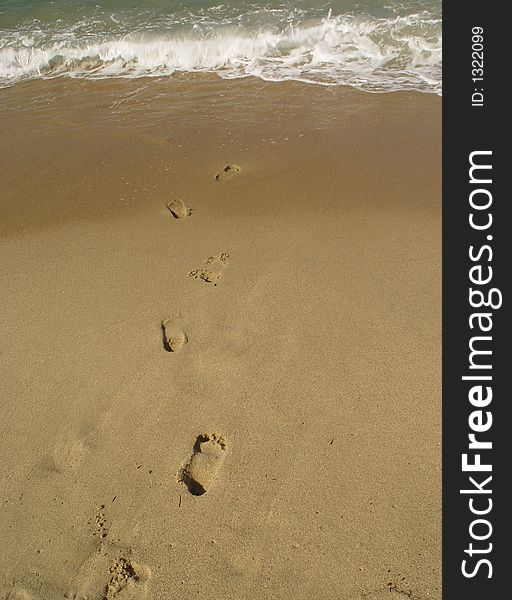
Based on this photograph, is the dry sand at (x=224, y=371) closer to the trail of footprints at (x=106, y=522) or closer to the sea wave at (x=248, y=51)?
the trail of footprints at (x=106, y=522)

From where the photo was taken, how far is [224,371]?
8.66 feet

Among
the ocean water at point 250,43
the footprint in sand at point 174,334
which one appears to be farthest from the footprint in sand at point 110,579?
the ocean water at point 250,43

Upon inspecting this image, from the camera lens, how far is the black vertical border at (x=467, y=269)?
6.59ft

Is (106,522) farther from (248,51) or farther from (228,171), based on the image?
(248,51)

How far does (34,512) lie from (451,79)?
5.28m

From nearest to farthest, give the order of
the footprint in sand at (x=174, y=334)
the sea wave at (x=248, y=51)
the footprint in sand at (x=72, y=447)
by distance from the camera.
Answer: the footprint in sand at (x=72, y=447), the footprint in sand at (x=174, y=334), the sea wave at (x=248, y=51)

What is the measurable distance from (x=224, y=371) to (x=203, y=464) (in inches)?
21.8

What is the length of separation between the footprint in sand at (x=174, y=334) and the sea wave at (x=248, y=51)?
468 centimetres

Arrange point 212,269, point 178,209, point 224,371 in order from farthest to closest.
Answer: point 178,209 < point 212,269 < point 224,371

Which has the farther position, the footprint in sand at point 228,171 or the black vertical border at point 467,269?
the footprint in sand at point 228,171

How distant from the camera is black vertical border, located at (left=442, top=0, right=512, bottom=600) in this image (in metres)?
2.01

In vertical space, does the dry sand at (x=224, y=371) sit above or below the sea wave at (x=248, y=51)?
below

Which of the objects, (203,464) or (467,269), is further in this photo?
(467,269)

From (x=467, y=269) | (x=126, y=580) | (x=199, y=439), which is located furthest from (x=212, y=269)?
(x=126, y=580)
